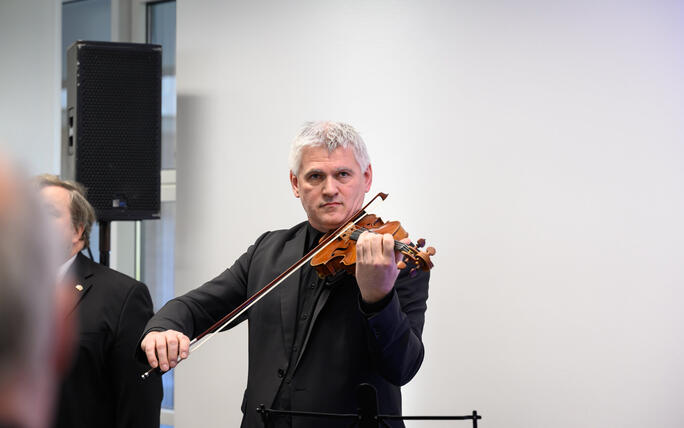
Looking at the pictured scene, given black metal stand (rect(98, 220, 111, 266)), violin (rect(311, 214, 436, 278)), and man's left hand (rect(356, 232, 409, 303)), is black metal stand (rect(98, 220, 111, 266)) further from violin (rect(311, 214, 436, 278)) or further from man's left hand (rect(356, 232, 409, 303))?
man's left hand (rect(356, 232, 409, 303))

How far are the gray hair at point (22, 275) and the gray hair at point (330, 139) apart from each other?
160 centimetres

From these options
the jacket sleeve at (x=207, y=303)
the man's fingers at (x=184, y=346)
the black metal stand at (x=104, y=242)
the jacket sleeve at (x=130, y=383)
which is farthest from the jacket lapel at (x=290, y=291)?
the black metal stand at (x=104, y=242)

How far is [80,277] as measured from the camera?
2525 millimetres

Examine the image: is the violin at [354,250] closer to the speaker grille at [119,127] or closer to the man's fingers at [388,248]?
the man's fingers at [388,248]

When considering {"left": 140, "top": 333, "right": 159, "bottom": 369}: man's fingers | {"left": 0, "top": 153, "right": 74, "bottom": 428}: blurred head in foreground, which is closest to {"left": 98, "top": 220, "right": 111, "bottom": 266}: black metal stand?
{"left": 140, "top": 333, "right": 159, "bottom": 369}: man's fingers

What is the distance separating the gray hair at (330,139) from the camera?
2070 mm

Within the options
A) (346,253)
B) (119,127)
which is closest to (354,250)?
(346,253)

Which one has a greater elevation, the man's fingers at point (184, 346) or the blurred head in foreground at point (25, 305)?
the blurred head in foreground at point (25, 305)

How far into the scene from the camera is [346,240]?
1865mm

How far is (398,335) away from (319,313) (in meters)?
0.30

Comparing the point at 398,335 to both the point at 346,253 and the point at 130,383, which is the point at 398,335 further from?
the point at 130,383

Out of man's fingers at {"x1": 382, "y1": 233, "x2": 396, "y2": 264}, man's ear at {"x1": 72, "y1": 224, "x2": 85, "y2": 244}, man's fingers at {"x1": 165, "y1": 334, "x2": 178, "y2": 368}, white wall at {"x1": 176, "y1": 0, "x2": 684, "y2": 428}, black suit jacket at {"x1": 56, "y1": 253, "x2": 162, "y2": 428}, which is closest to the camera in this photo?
man's fingers at {"x1": 382, "y1": 233, "x2": 396, "y2": 264}

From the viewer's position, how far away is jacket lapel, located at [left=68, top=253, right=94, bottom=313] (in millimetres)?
→ 2472

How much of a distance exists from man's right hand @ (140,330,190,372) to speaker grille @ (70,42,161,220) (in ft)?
6.38
